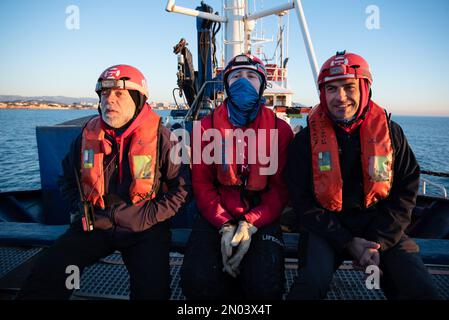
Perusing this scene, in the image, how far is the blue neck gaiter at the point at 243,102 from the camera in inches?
97.9

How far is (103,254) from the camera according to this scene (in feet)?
7.79

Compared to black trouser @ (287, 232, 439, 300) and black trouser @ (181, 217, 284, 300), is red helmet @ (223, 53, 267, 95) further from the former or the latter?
black trouser @ (287, 232, 439, 300)

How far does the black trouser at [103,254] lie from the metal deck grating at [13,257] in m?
0.68

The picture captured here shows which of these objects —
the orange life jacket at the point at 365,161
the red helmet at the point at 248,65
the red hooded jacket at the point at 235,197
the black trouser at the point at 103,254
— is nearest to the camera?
the black trouser at the point at 103,254

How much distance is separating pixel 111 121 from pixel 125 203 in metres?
0.74

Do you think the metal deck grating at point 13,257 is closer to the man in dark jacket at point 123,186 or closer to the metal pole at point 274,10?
the man in dark jacket at point 123,186

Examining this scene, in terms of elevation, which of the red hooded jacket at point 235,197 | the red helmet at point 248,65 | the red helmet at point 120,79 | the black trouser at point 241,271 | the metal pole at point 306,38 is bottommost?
the black trouser at point 241,271

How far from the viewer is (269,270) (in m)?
2.08

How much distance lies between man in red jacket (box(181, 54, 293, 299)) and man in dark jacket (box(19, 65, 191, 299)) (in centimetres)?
27

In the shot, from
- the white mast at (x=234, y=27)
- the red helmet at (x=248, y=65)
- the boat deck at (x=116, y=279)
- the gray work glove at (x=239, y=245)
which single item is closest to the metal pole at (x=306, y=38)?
the white mast at (x=234, y=27)

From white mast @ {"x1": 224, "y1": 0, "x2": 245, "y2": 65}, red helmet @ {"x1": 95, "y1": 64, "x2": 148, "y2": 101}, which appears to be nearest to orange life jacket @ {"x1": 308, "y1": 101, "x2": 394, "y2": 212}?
red helmet @ {"x1": 95, "y1": 64, "x2": 148, "y2": 101}
